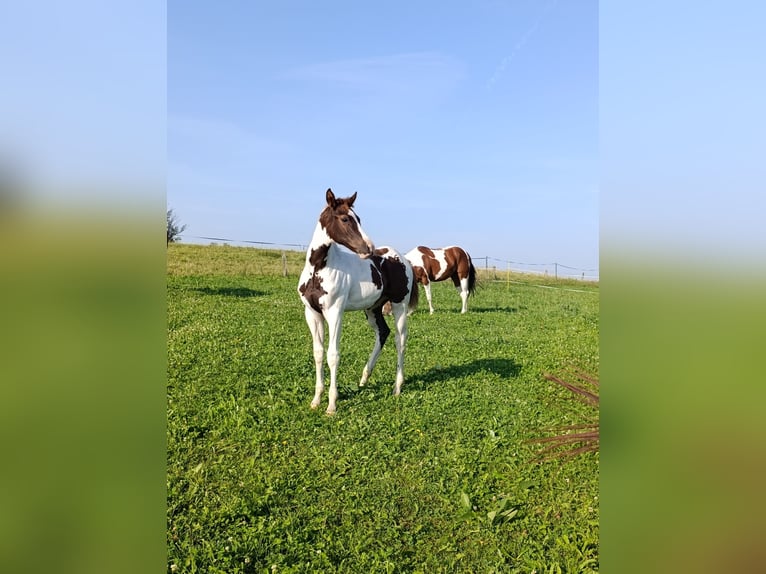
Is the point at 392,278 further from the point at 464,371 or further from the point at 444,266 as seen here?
the point at 444,266

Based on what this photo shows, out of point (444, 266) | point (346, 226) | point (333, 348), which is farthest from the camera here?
point (444, 266)

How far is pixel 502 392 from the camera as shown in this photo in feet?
21.9

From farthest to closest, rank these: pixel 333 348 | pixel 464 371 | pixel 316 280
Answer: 1. pixel 464 371
2. pixel 333 348
3. pixel 316 280

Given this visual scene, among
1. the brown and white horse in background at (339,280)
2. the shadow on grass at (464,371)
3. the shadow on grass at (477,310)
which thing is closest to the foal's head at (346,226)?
the brown and white horse in background at (339,280)

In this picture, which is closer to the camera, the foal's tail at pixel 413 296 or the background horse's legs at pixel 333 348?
the background horse's legs at pixel 333 348

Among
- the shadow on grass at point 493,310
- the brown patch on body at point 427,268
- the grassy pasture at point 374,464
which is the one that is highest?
the brown patch on body at point 427,268

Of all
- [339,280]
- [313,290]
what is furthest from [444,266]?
[313,290]

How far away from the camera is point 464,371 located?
7.63 meters

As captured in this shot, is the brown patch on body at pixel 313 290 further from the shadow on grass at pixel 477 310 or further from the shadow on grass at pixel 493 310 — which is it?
the shadow on grass at pixel 493 310

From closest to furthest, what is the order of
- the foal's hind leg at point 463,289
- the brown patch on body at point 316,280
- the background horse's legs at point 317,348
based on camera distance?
1. the brown patch on body at point 316,280
2. the background horse's legs at point 317,348
3. the foal's hind leg at point 463,289

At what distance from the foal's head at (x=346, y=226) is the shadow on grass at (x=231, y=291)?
32.7 ft

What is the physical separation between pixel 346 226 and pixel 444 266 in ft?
32.7

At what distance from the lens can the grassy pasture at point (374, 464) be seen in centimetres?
324
